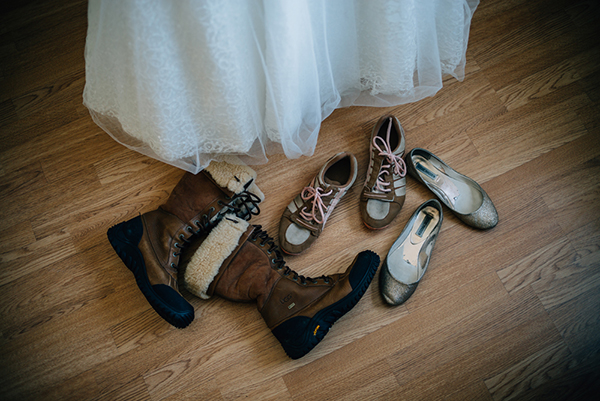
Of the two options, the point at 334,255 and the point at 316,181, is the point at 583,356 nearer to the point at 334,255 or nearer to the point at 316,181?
the point at 334,255

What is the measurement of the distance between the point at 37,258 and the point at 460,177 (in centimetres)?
126

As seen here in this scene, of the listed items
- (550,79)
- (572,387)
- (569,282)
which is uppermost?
(550,79)

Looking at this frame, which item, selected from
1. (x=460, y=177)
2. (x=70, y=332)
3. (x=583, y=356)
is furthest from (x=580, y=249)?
(x=70, y=332)

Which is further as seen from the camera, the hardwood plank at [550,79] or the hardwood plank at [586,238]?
the hardwood plank at [550,79]

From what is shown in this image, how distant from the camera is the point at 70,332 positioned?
1040 mm

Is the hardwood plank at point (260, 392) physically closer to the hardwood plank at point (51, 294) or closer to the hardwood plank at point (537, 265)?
the hardwood plank at point (51, 294)

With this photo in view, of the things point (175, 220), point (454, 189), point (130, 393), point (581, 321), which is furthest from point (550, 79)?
point (130, 393)

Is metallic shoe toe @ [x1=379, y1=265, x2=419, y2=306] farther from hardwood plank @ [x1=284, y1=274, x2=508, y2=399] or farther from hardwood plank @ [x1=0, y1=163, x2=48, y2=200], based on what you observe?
hardwood plank @ [x1=0, y1=163, x2=48, y2=200]

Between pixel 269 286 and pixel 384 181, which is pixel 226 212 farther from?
pixel 384 181

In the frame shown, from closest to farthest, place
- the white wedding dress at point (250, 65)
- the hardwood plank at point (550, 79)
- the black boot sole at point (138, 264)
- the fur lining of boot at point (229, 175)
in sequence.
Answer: the white wedding dress at point (250, 65) < the black boot sole at point (138, 264) < the fur lining of boot at point (229, 175) < the hardwood plank at point (550, 79)

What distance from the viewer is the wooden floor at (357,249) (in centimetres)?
102

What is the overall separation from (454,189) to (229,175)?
66cm

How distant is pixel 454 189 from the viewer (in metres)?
1.12

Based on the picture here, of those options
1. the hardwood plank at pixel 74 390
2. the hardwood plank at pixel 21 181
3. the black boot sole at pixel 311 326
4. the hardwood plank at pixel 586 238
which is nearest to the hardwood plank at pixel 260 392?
the black boot sole at pixel 311 326
